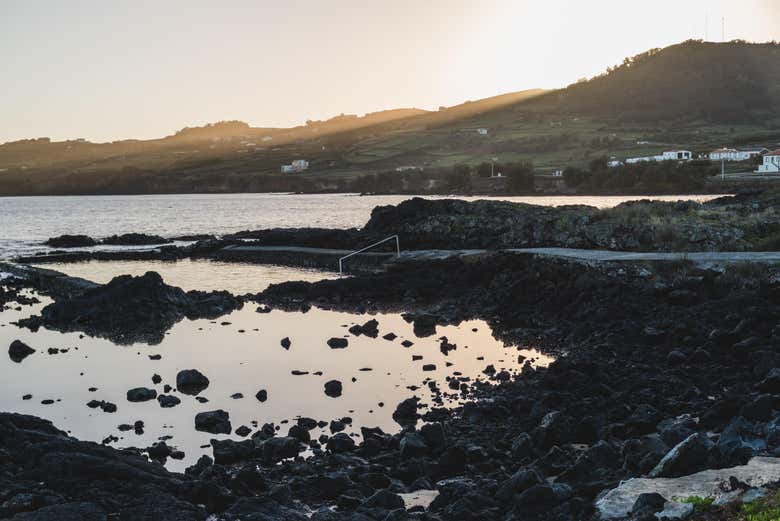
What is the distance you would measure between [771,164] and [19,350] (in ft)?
433

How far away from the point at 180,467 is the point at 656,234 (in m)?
34.5

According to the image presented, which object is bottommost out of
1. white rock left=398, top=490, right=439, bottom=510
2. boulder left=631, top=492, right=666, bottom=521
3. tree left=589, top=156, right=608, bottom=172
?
white rock left=398, top=490, right=439, bottom=510

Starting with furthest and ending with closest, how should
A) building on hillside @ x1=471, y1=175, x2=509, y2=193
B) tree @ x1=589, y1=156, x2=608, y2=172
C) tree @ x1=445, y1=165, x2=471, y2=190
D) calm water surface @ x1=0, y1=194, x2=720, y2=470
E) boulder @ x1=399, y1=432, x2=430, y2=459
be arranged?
tree @ x1=445, y1=165, x2=471, y2=190 → building on hillside @ x1=471, y1=175, x2=509, y2=193 → tree @ x1=589, y1=156, x2=608, y2=172 → calm water surface @ x1=0, y1=194, x2=720, y2=470 → boulder @ x1=399, y1=432, x2=430, y2=459

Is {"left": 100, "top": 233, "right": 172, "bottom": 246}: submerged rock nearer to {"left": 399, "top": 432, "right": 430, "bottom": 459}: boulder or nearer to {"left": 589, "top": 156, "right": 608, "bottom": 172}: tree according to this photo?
{"left": 399, "top": 432, "right": 430, "bottom": 459}: boulder

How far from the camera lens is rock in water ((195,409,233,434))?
2034cm

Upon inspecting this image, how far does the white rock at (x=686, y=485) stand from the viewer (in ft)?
37.7

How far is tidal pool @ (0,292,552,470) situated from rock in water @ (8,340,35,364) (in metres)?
0.39

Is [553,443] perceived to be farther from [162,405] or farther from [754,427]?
[162,405]

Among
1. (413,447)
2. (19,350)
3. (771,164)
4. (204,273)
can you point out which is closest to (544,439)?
(413,447)

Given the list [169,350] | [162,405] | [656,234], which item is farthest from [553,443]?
[656,234]

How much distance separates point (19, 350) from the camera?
102ft

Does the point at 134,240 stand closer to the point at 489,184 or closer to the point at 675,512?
the point at 675,512

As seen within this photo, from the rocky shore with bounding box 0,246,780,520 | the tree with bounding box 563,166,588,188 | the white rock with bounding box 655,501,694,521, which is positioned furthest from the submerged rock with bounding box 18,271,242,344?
the tree with bounding box 563,166,588,188

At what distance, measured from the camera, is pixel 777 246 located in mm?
37406
